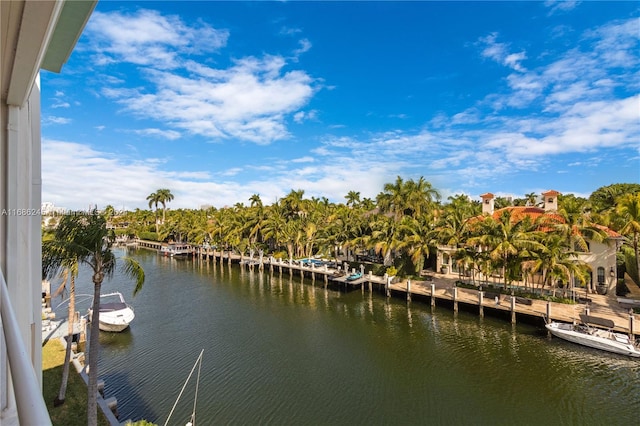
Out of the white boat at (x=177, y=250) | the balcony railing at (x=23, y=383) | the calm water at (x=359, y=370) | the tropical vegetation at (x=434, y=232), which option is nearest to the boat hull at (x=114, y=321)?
the calm water at (x=359, y=370)

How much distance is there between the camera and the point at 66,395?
12633mm

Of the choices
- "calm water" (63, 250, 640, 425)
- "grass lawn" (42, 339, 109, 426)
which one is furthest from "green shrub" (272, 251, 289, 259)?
"grass lawn" (42, 339, 109, 426)

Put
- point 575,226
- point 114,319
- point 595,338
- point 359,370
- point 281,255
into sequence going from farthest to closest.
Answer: point 281,255
point 575,226
point 114,319
point 595,338
point 359,370

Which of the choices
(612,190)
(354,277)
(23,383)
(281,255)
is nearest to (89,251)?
(23,383)

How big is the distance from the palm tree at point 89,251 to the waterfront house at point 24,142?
238 inches

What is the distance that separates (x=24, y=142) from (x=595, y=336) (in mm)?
25712

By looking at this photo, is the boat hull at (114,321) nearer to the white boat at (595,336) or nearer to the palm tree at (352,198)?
the white boat at (595,336)

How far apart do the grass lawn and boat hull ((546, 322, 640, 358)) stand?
23522 millimetres

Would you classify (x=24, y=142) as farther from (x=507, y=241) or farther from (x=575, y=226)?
(x=575, y=226)

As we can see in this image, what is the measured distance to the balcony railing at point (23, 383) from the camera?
45.3 inches

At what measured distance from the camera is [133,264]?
11.6m

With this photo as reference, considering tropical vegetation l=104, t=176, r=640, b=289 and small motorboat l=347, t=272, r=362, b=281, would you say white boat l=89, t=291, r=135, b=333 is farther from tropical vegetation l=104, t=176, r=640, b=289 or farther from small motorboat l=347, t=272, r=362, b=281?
tropical vegetation l=104, t=176, r=640, b=289

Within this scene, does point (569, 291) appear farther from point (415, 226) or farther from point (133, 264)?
point (133, 264)

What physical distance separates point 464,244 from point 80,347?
29.4 meters
